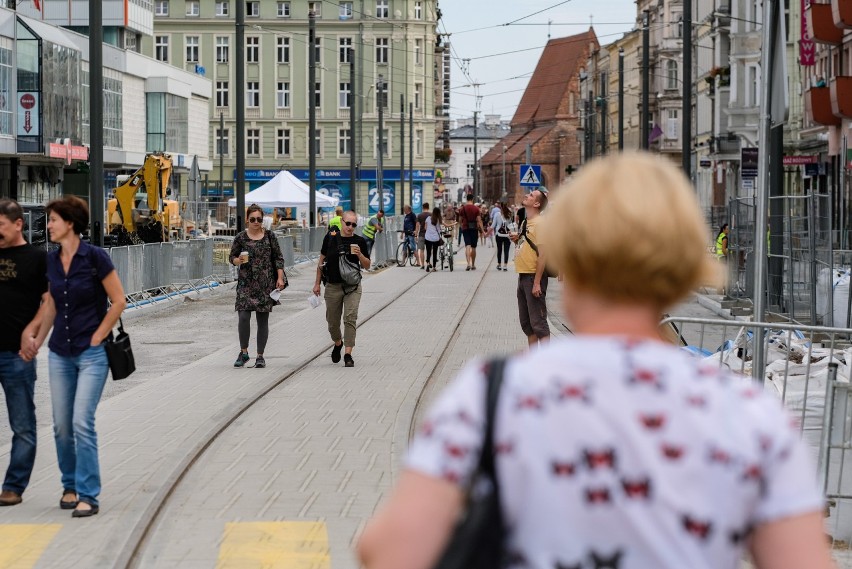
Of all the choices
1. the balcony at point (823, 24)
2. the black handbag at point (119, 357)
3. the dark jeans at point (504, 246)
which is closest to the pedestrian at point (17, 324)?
the black handbag at point (119, 357)

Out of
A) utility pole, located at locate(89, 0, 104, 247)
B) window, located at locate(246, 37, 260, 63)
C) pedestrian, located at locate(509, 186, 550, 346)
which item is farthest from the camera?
window, located at locate(246, 37, 260, 63)

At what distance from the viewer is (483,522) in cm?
215

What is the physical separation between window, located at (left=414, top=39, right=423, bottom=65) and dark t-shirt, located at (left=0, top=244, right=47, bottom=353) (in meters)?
94.4

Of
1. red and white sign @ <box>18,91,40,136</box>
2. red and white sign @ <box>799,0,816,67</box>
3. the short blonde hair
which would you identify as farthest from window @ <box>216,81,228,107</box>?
the short blonde hair

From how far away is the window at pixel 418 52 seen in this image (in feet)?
334

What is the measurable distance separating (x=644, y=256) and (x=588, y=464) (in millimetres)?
318

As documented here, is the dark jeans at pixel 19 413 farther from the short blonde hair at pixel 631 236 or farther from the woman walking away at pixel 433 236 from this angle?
the woman walking away at pixel 433 236

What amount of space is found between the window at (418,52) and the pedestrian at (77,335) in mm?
94625

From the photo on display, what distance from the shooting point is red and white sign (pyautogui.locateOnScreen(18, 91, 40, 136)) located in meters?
47.7

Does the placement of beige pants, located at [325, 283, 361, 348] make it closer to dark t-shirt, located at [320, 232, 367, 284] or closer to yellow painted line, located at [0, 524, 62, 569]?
dark t-shirt, located at [320, 232, 367, 284]

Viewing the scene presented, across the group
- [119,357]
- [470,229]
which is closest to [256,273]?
[119,357]

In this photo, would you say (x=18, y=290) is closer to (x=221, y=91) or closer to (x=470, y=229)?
(x=470, y=229)

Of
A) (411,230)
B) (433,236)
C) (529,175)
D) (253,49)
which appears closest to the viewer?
(433,236)

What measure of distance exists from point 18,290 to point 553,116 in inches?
5431
